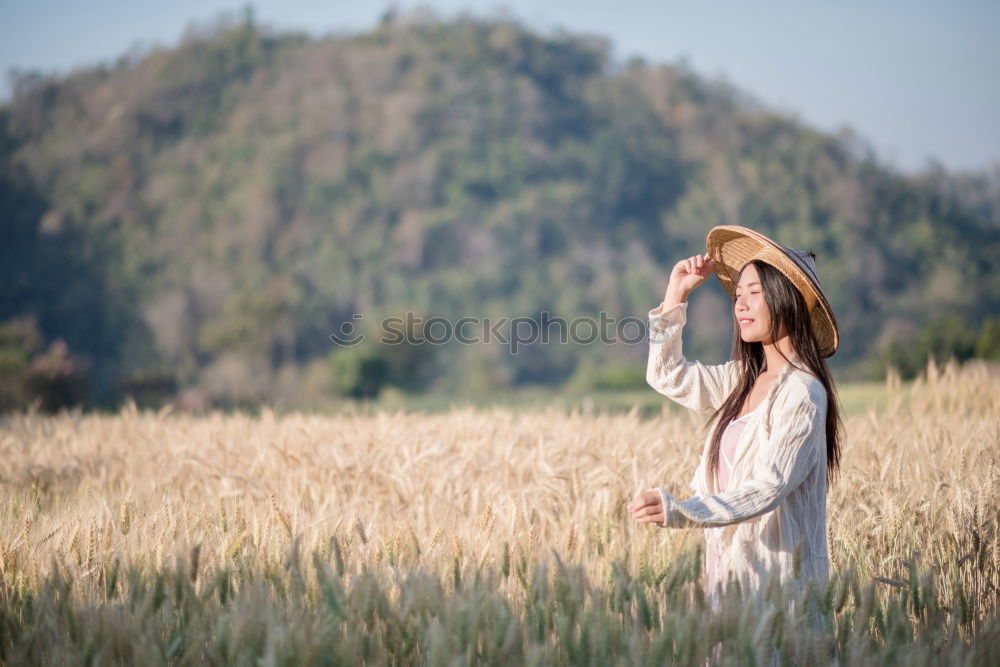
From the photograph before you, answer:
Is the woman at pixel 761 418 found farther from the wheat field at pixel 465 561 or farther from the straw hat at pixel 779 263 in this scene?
the wheat field at pixel 465 561

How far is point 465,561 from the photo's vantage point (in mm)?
2605

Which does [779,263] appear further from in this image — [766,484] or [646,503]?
[646,503]

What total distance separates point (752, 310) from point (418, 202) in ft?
182

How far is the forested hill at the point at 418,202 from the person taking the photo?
49.5 metres

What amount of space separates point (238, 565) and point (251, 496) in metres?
1.28

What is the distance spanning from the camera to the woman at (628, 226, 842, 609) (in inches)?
88.4

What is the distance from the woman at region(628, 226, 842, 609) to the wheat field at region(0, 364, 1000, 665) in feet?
0.45

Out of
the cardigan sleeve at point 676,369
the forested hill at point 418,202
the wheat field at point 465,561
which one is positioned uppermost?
the forested hill at point 418,202

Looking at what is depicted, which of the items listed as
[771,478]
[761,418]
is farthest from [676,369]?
[771,478]

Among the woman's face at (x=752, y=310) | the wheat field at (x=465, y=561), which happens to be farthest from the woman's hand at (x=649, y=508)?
the woman's face at (x=752, y=310)

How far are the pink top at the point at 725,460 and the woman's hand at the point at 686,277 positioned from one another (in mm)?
400

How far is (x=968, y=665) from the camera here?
5.90ft

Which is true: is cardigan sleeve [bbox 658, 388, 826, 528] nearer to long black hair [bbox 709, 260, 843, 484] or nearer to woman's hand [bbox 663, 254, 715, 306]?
long black hair [bbox 709, 260, 843, 484]

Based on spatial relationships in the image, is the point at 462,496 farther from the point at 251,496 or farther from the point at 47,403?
the point at 47,403
